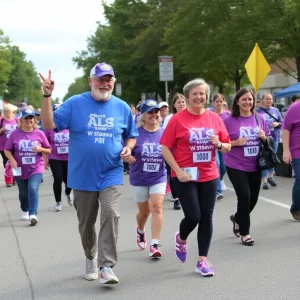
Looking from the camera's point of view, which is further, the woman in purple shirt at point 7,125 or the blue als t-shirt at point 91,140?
the woman in purple shirt at point 7,125

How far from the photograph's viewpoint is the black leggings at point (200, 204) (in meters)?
5.38

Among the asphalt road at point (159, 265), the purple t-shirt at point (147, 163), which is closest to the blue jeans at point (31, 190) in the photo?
the asphalt road at point (159, 265)

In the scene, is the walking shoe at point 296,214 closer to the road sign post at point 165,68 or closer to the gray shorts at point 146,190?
the gray shorts at point 146,190

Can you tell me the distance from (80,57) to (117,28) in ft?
50.9

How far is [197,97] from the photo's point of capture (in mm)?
5406

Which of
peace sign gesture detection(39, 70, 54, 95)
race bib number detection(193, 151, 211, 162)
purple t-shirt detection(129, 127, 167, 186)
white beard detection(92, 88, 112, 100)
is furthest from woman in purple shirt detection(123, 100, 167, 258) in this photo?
peace sign gesture detection(39, 70, 54, 95)

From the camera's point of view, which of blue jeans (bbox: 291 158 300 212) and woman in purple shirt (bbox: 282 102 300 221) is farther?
blue jeans (bbox: 291 158 300 212)

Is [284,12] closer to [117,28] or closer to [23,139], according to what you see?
[23,139]

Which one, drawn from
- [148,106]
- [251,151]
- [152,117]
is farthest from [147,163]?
[251,151]

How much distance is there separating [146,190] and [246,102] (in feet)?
4.97

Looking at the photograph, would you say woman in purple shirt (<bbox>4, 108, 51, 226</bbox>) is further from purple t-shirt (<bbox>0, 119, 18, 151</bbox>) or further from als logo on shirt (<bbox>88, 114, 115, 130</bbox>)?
purple t-shirt (<bbox>0, 119, 18, 151</bbox>)

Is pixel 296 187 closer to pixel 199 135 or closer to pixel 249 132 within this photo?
pixel 249 132

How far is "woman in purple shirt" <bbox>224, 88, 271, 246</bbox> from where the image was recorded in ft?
21.2

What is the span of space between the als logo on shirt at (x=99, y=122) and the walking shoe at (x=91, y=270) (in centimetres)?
128
